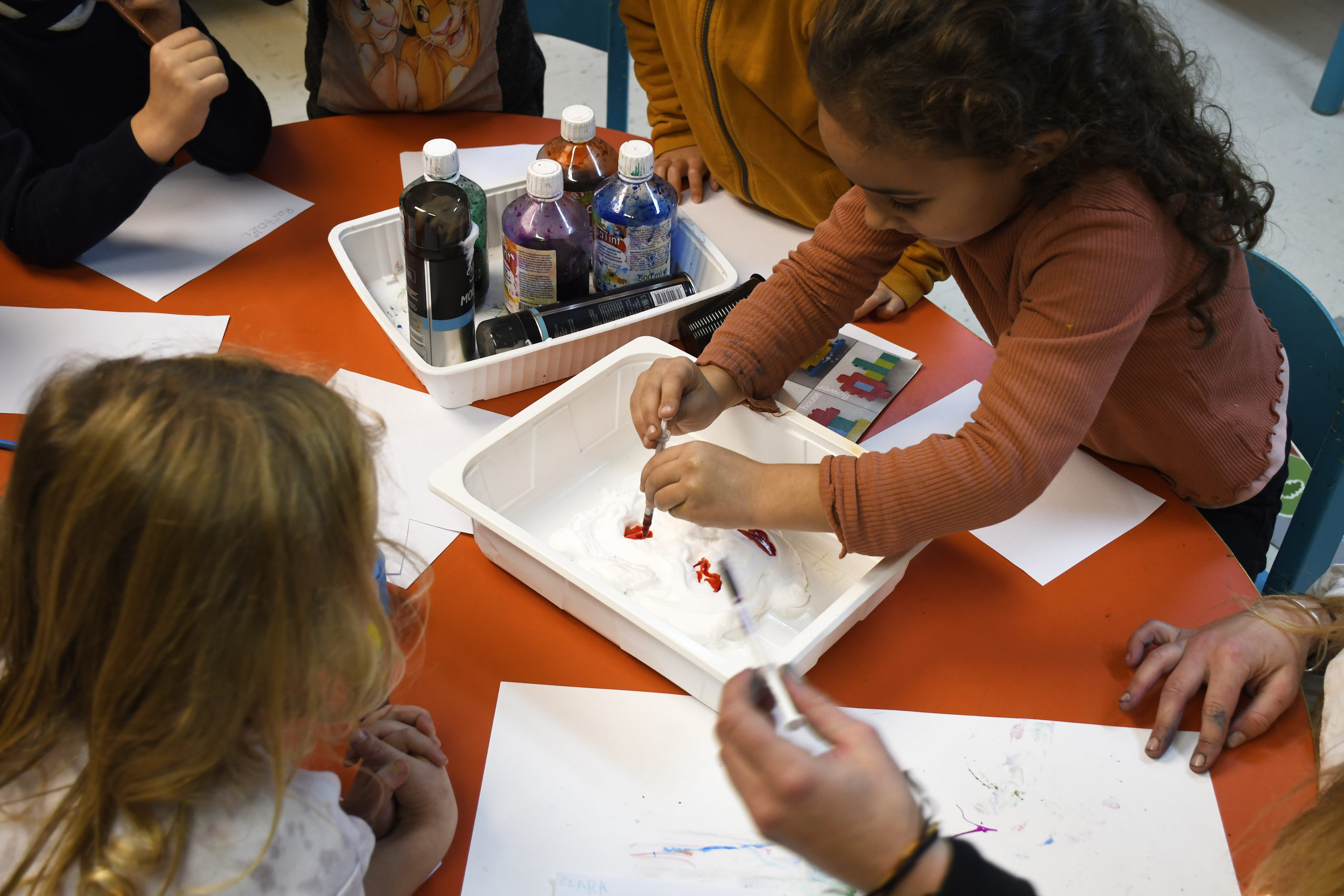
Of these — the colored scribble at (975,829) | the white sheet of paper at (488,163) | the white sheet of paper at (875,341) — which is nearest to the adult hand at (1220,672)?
the colored scribble at (975,829)

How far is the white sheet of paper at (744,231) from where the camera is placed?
1.23m

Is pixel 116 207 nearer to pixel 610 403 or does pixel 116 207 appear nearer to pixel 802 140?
pixel 610 403

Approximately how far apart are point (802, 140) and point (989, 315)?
41 centimetres

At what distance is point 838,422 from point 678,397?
0.21 meters

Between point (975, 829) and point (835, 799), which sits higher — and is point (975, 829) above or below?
below

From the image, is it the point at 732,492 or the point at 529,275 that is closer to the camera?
the point at 732,492

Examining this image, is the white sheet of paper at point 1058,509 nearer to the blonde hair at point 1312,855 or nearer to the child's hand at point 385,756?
the blonde hair at point 1312,855

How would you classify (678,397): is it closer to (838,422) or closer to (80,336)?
(838,422)

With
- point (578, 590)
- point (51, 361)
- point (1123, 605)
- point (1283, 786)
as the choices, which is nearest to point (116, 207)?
point (51, 361)

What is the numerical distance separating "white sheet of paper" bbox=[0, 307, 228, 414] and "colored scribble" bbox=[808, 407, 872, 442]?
2.16 ft

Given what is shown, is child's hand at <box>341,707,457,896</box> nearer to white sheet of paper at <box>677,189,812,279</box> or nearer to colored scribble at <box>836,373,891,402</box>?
colored scribble at <box>836,373,891,402</box>

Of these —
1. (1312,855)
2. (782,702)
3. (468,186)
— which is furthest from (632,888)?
(468,186)

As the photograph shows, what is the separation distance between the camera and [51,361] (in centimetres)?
100

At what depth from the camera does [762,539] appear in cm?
88
